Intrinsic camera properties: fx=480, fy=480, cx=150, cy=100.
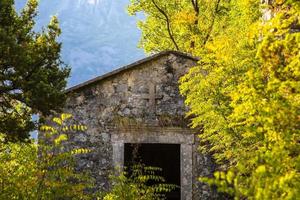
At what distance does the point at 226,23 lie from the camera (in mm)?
22094

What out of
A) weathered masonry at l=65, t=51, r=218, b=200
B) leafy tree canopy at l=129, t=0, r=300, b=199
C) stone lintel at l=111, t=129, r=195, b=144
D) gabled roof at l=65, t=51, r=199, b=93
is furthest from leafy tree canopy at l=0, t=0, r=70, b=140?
leafy tree canopy at l=129, t=0, r=300, b=199

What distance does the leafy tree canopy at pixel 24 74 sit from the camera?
1026 centimetres

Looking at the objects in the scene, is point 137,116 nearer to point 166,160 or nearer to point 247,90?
point 166,160

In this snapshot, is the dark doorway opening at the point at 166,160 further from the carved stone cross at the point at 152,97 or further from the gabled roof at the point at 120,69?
the gabled roof at the point at 120,69

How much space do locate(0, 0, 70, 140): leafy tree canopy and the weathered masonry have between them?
0.89m

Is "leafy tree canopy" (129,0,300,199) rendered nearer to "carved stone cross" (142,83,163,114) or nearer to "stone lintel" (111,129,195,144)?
"stone lintel" (111,129,195,144)

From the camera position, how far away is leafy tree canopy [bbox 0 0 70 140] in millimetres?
10258

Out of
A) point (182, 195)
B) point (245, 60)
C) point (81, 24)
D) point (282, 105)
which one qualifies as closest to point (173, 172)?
point (182, 195)

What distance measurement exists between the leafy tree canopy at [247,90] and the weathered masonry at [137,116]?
0.42 m

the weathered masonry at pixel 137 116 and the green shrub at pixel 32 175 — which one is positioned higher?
the weathered masonry at pixel 137 116

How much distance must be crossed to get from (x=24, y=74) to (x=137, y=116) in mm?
2884

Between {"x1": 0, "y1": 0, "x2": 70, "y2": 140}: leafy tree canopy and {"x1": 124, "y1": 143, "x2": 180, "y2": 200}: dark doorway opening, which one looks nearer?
{"x1": 0, "y1": 0, "x2": 70, "y2": 140}: leafy tree canopy

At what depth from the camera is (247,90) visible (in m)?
4.82

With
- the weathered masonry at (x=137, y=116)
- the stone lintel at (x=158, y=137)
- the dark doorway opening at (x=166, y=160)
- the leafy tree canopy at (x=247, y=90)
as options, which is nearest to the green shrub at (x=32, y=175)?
the leafy tree canopy at (x=247, y=90)
